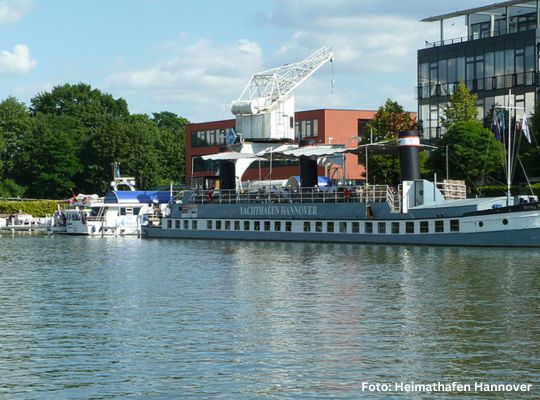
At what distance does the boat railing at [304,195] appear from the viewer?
239 ft

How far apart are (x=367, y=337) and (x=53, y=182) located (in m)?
120

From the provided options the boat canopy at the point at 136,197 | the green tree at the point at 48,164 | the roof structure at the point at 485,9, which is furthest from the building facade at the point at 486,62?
the green tree at the point at 48,164

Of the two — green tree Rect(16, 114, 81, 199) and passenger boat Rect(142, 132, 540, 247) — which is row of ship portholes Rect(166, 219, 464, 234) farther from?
green tree Rect(16, 114, 81, 199)

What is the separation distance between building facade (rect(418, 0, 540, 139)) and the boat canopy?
25754 mm

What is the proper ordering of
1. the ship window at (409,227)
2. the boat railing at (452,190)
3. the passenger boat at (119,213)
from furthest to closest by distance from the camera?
1. the passenger boat at (119,213)
2. the boat railing at (452,190)
3. the ship window at (409,227)

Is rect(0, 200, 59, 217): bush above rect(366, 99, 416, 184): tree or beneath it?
beneath

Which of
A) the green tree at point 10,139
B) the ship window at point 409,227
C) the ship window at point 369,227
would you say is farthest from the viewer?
the green tree at point 10,139

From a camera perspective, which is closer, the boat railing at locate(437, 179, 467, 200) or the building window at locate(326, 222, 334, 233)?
the boat railing at locate(437, 179, 467, 200)

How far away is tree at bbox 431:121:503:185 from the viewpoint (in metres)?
80.2

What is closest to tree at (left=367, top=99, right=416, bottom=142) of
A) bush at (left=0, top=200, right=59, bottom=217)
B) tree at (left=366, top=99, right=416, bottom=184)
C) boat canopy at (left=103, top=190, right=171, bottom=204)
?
tree at (left=366, top=99, right=416, bottom=184)

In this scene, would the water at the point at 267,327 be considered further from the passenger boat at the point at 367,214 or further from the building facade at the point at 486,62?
the building facade at the point at 486,62

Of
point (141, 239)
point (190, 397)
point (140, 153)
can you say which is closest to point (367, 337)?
point (190, 397)

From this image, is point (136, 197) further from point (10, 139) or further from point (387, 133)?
point (10, 139)

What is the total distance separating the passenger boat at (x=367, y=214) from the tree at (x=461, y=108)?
488 inches
